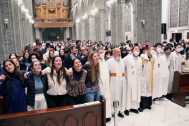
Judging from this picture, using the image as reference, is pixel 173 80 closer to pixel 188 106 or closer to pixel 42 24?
pixel 188 106

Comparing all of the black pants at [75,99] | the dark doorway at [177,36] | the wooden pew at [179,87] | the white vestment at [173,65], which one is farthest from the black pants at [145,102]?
the dark doorway at [177,36]

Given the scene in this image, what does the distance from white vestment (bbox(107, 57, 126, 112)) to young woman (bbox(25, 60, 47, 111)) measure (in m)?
1.96

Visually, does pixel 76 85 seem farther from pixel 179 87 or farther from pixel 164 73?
pixel 179 87

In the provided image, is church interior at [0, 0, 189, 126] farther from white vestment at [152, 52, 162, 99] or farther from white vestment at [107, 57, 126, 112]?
white vestment at [107, 57, 126, 112]

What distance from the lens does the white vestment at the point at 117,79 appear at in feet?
14.1

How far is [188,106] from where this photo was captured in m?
5.11

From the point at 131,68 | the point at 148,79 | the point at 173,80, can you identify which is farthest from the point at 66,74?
the point at 173,80

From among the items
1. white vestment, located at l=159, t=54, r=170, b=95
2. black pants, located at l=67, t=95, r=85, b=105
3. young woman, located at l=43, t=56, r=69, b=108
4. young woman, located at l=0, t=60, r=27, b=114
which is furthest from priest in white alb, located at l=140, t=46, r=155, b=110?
young woman, located at l=0, t=60, r=27, b=114

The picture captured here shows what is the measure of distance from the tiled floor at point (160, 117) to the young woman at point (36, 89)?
204cm

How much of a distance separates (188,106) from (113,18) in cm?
938

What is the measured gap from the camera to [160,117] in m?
4.43

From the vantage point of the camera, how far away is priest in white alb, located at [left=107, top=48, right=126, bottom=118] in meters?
4.29

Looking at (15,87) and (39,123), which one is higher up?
(15,87)

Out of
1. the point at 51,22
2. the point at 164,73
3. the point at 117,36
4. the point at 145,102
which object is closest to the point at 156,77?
the point at 164,73
